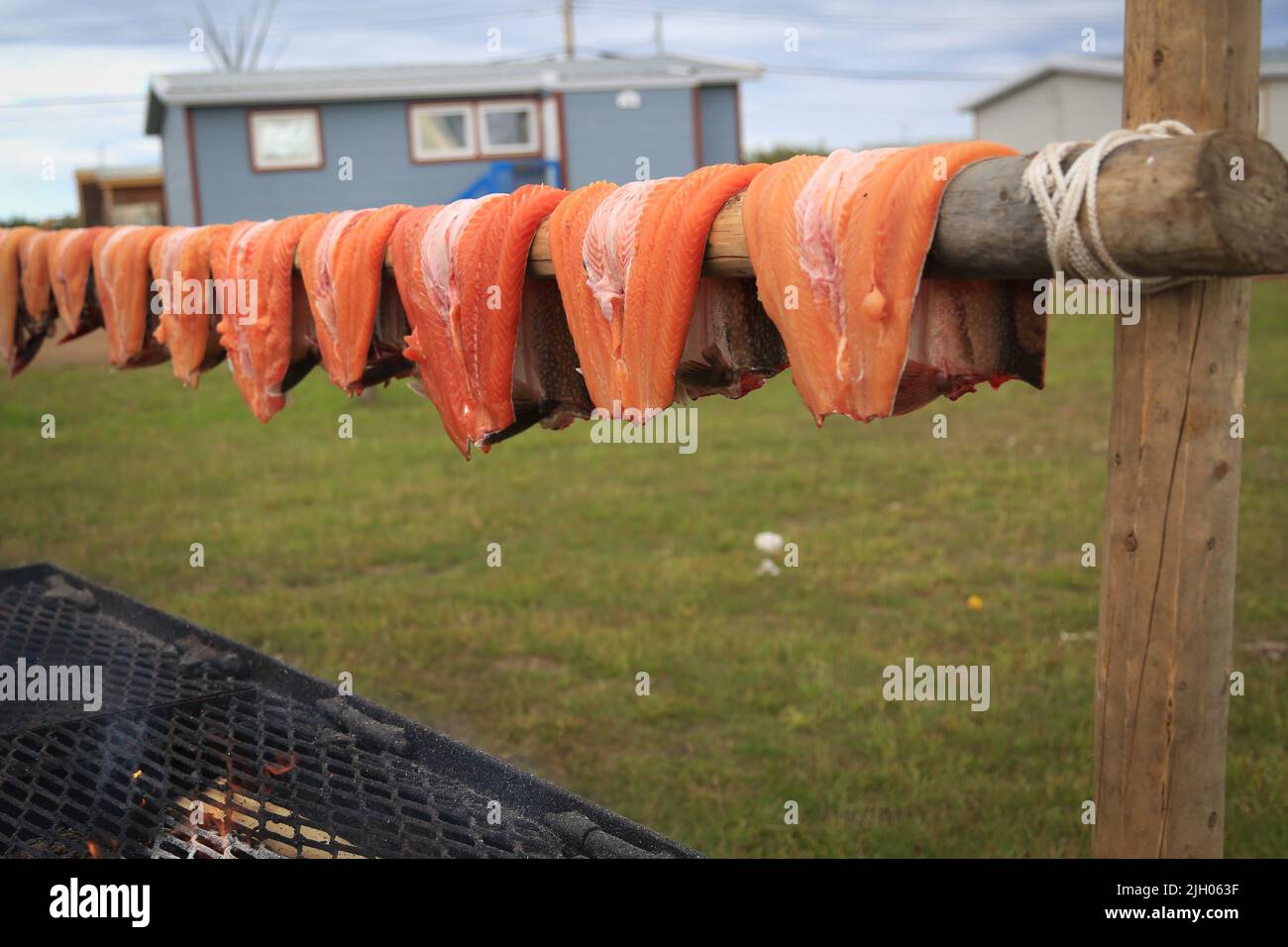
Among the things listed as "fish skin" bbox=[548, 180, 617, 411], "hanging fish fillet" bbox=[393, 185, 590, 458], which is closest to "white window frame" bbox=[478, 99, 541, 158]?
"hanging fish fillet" bbox=[393, 185, 590, 458]

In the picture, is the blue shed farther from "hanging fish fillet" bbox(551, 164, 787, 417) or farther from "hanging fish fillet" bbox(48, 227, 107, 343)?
"hanging fish fillet" bbox(551, 164, 787, 417)

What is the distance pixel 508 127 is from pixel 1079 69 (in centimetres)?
1528

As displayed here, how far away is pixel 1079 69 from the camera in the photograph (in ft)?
97.6

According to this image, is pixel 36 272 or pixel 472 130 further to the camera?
pixel 472 130

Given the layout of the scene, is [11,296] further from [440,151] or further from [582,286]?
[440,151]

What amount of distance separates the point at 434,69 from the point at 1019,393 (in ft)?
46.0

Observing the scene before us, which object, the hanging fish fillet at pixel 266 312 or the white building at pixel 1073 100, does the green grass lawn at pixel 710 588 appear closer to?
the hanging fish fillet at pixel 266 312

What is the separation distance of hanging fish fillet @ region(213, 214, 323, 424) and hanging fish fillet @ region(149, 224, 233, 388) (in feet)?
0.53

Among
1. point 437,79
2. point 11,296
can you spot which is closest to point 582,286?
point 11,296

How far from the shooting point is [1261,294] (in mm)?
20938

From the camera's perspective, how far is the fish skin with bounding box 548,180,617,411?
2891 mm

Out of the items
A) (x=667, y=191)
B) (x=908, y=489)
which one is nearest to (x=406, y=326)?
(x=667, y=191)
